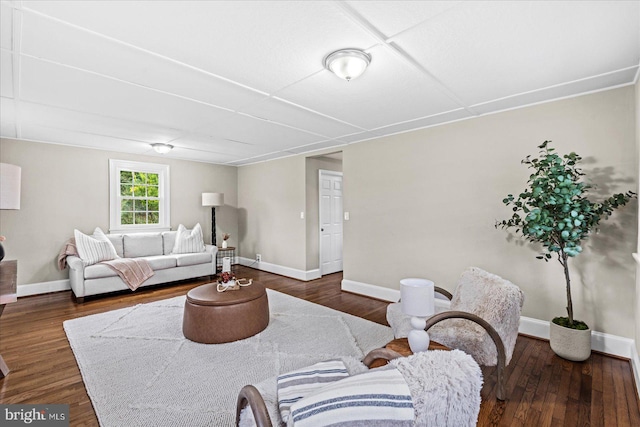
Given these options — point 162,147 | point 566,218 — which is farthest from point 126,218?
point 566,218

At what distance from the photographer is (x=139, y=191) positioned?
5.71 metres

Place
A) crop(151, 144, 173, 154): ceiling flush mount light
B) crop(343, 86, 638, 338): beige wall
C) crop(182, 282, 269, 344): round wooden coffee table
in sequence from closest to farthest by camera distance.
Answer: crop(343, 86, 638, 338): beige wall < crop(182, 282, 269, 344): round wooden coffee table < crop(151, 144, 173, 154): ceiling flush mount light

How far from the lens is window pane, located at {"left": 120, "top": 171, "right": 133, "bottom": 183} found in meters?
5.50

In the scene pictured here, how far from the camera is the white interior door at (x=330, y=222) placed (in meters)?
5.90

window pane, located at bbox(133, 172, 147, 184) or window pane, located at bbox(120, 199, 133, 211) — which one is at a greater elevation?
window pane, located at bbox(133, 172, 147, 184)

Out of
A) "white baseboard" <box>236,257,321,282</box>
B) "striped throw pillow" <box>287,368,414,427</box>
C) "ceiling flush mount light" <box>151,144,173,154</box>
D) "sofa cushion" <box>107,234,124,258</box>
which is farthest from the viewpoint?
"white baseboard" <box>236,257,321,282</box>

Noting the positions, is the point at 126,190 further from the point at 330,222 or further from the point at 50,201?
the point at 330,222

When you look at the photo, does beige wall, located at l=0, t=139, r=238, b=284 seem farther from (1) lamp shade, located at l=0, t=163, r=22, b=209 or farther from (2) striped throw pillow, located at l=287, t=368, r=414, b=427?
(2) striped throw pillow, located at l=287, t=368, r=414, b=427

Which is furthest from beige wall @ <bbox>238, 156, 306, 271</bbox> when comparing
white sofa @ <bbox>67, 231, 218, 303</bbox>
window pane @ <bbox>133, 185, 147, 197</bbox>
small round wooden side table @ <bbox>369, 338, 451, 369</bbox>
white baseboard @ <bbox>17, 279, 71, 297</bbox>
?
small round wooden side table @ <bbox>369, 338, 451, 369</bbox>

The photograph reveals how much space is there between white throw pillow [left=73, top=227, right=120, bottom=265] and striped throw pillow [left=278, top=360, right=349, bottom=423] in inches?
171

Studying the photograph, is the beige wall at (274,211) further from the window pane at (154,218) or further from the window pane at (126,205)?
the window pane at (126,205)

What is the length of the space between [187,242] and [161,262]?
71 cm

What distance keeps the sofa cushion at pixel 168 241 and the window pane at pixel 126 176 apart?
3.80 feet

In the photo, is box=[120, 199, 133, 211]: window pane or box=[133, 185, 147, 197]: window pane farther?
box=[133, 185, 147, 197]: window pane
